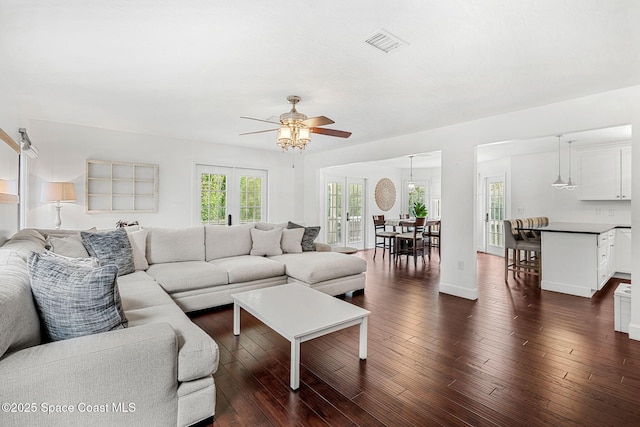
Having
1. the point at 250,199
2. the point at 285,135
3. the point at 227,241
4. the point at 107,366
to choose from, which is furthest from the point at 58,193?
the point at 107,366

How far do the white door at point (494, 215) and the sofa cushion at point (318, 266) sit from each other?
466 cm

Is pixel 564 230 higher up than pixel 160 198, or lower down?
lower down

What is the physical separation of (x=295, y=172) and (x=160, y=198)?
2.79 metres

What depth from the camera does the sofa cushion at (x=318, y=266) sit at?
3.74 meters

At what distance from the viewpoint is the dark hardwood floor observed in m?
1.80

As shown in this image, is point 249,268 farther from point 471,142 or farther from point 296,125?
point 471,142

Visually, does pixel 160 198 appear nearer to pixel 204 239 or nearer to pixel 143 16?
pixel 204 239

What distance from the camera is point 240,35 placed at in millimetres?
2045

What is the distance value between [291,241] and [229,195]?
2052 mm

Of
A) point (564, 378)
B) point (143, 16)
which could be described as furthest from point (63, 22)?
point (564, 378)

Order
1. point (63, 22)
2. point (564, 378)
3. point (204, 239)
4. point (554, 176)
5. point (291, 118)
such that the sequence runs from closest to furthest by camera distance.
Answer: point (63, 22) → point (564, 378) → point (291, 118) → point (204, 239) → point (554, 176)

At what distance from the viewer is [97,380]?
1.36 m

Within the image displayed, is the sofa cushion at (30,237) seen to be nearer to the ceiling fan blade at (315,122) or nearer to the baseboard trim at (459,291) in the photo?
the ceiling fan blade at (315,122)

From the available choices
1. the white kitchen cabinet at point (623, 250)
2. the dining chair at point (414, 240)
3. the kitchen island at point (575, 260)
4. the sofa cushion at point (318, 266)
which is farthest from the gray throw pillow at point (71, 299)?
the white kitchen cabinet at point (623, 250)
